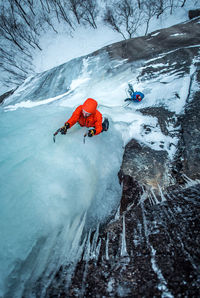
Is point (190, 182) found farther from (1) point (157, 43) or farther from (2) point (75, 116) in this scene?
(1) point (157, 43)

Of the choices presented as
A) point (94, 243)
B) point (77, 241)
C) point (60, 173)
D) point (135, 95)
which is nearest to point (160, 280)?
point (94, 243)

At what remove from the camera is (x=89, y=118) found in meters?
3.16

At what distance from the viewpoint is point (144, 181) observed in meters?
Answer: 2.80

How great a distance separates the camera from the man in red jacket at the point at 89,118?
2764 millimetres

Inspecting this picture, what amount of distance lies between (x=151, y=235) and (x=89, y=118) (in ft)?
8.28

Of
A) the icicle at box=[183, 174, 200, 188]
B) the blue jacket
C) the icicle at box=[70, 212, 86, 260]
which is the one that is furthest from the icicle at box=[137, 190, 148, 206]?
the blue jacket

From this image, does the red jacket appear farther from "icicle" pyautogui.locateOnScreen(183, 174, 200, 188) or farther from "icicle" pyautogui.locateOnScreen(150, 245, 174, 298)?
"icicle" pyautogui.locateOnScreen(150, 245, 174, 298)

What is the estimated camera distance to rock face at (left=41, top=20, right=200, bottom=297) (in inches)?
56.5

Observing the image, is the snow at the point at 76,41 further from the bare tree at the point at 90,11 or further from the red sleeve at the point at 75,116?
the red sleeve at the point at 75,116

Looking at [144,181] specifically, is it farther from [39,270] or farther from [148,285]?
[39,270]

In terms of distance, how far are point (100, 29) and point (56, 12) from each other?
7372mm

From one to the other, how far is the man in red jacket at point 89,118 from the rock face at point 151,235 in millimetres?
1009

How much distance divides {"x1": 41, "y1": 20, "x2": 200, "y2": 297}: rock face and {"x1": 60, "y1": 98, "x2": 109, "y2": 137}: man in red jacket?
101 centimetres

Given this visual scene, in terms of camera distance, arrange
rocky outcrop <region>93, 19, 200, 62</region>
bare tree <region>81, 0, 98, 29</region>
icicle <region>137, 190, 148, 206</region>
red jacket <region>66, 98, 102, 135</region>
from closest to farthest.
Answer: icicle <region>137, 190, 148, 206</region> → red jacket <region>66, 98, 102, 135</region> → rocky outcrop <region>93, 19, 200, 62</region> → bare tree <region>81, 0, 98, 29</region>
